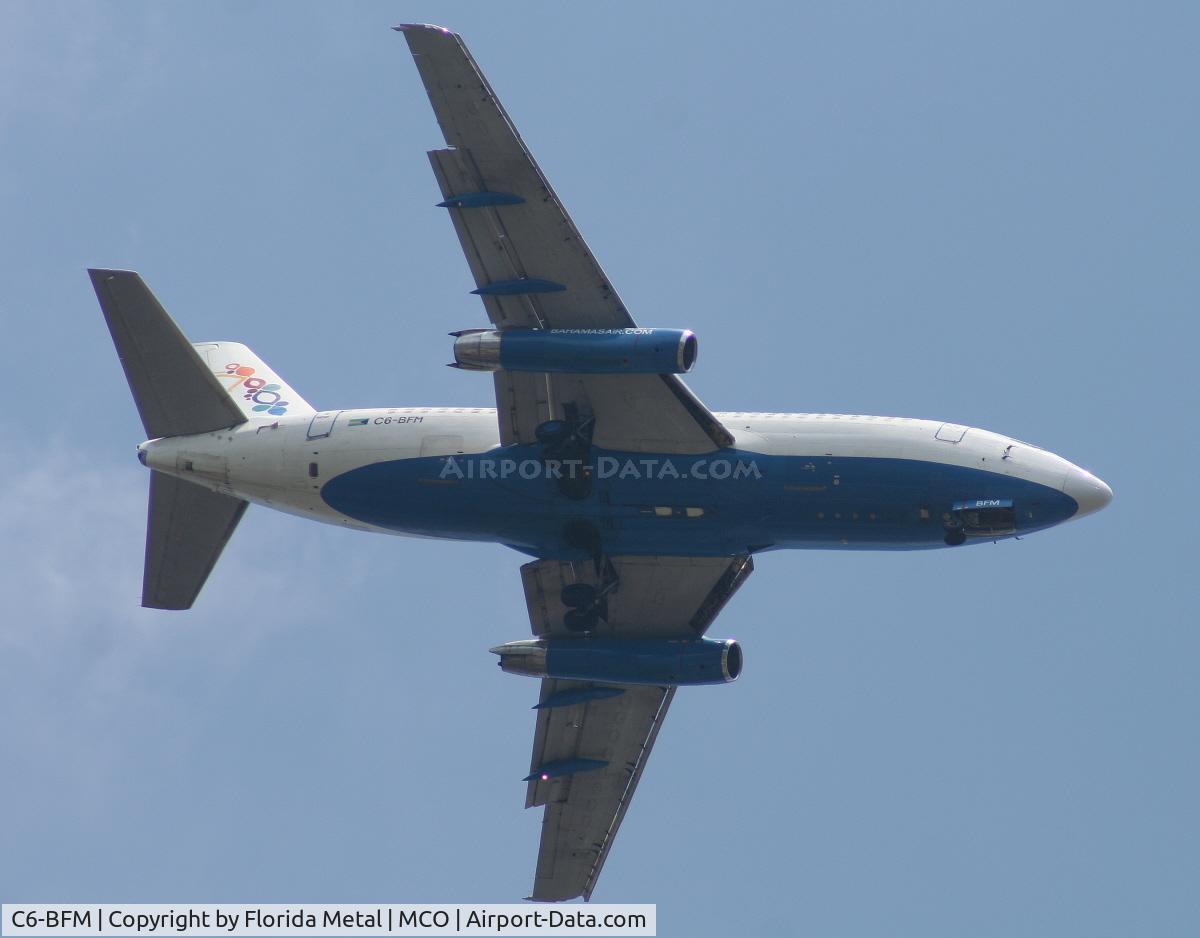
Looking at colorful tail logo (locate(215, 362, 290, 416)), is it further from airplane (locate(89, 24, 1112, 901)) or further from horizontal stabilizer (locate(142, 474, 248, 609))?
horizontal stabilizer (locate(142, 474, 248, 609))

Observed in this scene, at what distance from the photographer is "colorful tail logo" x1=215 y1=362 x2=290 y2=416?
62.3 meters

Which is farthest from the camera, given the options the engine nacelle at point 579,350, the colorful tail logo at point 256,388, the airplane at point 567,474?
the colorful tail logo at point 256,388

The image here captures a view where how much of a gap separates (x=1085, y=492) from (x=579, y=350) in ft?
45.7

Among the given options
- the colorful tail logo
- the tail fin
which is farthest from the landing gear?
the tail fin

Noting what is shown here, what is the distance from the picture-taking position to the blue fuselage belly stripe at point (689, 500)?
182ft

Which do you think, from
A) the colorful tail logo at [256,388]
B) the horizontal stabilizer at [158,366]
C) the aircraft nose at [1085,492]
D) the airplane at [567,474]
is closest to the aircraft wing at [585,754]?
the airplane at [567,474]

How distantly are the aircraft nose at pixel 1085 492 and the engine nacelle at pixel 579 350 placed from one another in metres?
10.6

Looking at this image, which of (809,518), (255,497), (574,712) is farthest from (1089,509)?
(255,497)

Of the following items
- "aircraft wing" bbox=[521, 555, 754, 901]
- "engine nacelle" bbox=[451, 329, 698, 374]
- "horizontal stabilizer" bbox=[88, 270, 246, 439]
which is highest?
"horizontal stabilizer" bbox=[88, 270, 246, 439]

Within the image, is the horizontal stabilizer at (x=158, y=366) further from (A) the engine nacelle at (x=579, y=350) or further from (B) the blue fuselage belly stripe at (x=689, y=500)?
(A) the engine nacelle at (x=579, y=350)

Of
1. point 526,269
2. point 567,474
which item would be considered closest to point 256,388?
point 567,474

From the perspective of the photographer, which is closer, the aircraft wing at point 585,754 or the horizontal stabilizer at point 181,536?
the horizontal stabilizer at point 181,536

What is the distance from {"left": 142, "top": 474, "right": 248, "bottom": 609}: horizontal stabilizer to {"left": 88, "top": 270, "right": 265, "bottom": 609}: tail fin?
29mm

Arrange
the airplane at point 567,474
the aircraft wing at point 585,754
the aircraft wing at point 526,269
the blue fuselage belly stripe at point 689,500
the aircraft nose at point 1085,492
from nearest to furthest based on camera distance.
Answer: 1. the aircraft wing at point 526,269
2. the airplane at point 567,474
3. the aircraft nose at point 1085,492
4. the blue fuselage belly stripe at point 689,500
5. the aircraft wing at point 585,754
